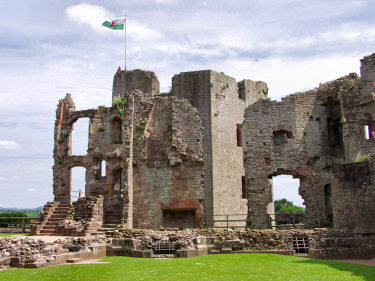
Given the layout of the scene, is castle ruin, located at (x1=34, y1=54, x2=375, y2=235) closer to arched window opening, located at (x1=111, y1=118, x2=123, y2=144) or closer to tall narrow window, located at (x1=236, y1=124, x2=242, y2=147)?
arched window opening, located at (x1=111, y1=118, x2=123, y2=144)

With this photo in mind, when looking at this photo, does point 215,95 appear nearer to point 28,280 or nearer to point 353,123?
point 353,123

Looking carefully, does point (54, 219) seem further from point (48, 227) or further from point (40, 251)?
point (40, 251)

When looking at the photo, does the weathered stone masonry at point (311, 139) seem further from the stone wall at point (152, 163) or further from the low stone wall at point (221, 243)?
the low stone wall at point (221, 243)

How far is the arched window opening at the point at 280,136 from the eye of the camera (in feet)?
83.1

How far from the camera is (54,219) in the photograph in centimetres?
2356

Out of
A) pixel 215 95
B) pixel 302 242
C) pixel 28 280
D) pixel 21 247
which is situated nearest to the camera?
pixel 28 280

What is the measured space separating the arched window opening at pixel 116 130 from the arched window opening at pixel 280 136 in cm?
992

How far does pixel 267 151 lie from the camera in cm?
2509

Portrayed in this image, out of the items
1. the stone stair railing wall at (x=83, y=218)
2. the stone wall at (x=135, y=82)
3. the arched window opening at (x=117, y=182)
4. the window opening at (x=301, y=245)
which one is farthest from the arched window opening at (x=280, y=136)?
the stone wall at (x=135, y=82)

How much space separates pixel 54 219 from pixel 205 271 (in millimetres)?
13495

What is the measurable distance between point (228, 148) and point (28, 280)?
756 inches

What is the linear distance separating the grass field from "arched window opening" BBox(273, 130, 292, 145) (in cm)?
1119

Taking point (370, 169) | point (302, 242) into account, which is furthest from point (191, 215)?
point (370, 169)

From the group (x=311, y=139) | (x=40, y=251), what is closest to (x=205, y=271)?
(x=40, y=251)
